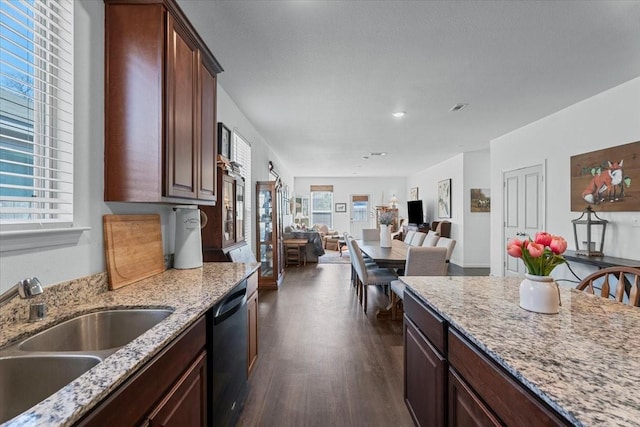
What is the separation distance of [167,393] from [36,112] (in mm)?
1245

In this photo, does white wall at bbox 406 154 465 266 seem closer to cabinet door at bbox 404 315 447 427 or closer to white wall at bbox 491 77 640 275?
white wall at bbox 491 77 640 275

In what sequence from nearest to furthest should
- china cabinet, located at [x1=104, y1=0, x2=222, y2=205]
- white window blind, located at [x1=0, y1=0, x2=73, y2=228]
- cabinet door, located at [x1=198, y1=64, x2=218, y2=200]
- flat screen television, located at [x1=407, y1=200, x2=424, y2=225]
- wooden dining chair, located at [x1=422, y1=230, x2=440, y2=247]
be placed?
white window blind, located at [x1=0, y1=0, x2=73, y2=228] → china cabinet, located at [x1=104, y1=0, x2=222, y2=205] → cabinet door, located at [x1=198, y1=64, x2=218, y2=200] → wooden dining chair, located at [x1=422, y1=230, x2=440, y2=247] → flat screen television, located at [x1=407, y1=200, x2=424, y2=225]

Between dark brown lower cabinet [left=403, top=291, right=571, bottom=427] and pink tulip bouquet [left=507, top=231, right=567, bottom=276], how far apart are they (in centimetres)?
44

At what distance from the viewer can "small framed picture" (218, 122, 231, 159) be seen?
3.21m

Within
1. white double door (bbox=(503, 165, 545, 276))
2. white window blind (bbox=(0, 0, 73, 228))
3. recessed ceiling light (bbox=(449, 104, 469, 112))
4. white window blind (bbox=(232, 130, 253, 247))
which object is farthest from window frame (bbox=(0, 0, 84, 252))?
white double door (bbox=(503, 165, 545, 276))

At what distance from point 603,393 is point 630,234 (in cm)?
355

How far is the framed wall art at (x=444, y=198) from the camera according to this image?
790 cm

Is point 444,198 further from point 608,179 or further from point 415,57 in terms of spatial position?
point 415,57

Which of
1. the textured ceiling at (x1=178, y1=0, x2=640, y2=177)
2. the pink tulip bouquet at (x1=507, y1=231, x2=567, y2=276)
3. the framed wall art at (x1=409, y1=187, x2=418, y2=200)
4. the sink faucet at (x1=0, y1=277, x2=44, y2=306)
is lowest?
the sink faucet at (x1=0, y1=277, x2=44, y2=306)

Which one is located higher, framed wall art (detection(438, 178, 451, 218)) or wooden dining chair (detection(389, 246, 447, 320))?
framed wall art (detection(438, 178, 451, 218))

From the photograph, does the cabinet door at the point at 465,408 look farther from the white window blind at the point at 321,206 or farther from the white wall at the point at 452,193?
the white window blind at the point at 321,206

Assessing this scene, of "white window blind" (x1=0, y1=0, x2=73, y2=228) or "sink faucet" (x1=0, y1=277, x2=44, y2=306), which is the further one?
"white window blind" (x1=0, y1=0, x2=73, y2=228)

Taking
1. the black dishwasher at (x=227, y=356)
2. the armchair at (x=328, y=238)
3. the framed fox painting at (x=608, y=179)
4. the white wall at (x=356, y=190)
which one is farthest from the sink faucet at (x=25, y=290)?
the white wall at (x=356, y=190)

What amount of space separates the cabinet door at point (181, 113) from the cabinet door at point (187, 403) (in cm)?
90
